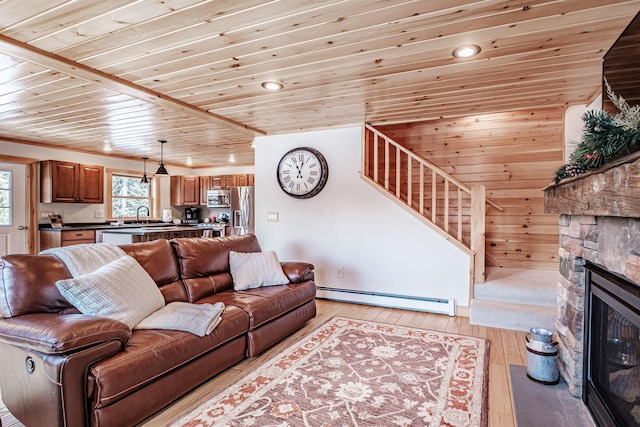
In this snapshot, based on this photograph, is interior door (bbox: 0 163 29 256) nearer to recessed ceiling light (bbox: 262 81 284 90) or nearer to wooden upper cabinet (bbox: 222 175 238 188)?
wooden upper cabinet (bbox: 222 175 238 188)

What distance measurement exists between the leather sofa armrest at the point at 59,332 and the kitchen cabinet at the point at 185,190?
21.8 feet

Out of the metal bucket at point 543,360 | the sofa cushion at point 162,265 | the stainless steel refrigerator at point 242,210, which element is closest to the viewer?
the metal bucket at point 543,360

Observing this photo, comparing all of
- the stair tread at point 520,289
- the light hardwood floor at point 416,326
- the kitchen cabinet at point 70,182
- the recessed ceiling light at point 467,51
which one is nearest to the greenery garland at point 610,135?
the recessed ceiling light at point 467,51

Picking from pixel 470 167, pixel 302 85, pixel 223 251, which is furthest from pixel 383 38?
pixel 470 167

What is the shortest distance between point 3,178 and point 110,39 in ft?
15.7

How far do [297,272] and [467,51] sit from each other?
7.91ft

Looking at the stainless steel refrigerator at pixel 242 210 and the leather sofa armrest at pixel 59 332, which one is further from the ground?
the stainless steel refrigerator at pixel 242 210

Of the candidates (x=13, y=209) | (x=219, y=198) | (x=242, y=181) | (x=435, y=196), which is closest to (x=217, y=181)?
(x=242, y=181)

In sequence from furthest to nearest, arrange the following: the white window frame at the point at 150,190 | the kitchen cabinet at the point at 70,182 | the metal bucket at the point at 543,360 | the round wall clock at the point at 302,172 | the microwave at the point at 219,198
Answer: the microwave at the point at 219,198
the white window frame at the point at 150,190
the kitchen cabinet at the point at 70,182
the round wall clock at the point at 302,172
the metal bucket at the point at 543,360

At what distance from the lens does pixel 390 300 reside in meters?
4.23

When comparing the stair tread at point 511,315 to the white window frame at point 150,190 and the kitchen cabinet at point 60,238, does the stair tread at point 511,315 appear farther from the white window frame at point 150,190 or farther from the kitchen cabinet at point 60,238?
the white window frame at point 150,190

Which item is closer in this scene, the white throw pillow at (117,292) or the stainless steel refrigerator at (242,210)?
the white throw pillow at (117,292)

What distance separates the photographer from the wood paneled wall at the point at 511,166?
4.29 m

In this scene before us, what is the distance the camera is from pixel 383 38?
2.21 meters
